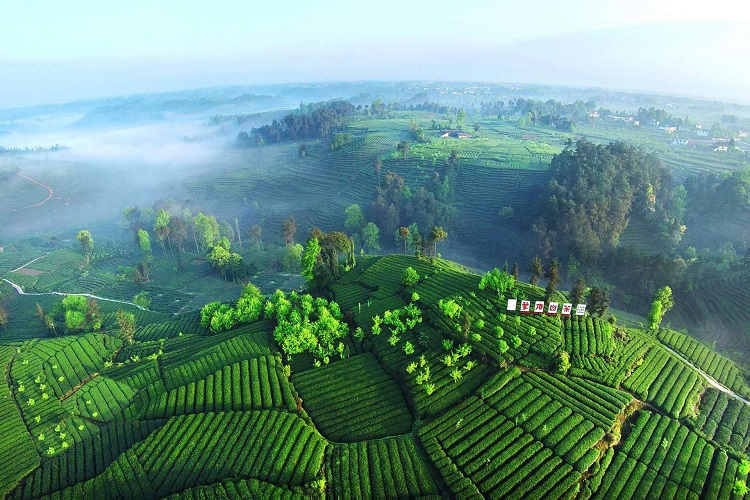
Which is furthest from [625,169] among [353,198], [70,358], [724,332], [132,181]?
[132,181]

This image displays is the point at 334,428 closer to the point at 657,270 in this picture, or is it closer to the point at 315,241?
the point at 315,241

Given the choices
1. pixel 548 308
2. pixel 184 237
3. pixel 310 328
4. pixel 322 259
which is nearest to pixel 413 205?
pixel 322 259

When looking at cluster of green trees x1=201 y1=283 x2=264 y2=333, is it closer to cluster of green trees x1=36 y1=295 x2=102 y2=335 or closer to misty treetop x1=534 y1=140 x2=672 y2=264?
cluster of green trees x1=36 y1=295 x2=102 y2=335

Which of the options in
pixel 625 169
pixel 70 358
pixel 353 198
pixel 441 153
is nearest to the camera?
pixel 70 358

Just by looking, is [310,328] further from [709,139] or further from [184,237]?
[709,139]

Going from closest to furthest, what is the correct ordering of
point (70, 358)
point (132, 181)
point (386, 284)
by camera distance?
point (70, 358) → point (386, 284) → point (132, 181)

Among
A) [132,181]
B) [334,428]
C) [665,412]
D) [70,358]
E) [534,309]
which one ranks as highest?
[534,309]
